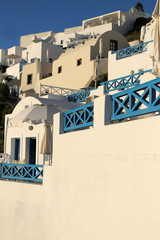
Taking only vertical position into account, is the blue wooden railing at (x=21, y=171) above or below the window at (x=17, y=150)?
below

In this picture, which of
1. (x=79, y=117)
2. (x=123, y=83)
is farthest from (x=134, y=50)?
(x=79, y=117)

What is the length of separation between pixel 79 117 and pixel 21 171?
13.9 feet

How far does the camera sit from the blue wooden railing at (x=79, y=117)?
9.07 metres

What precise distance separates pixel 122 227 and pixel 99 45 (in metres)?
30.1

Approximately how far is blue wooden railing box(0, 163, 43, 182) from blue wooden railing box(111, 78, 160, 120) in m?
4.65

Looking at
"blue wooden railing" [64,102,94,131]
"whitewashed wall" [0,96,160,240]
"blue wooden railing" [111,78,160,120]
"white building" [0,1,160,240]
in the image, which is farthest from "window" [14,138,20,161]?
"blue wooden railing" [111,78,160,120]

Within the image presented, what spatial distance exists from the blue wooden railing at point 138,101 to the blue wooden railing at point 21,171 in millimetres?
4649

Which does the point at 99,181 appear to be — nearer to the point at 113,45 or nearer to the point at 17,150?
the point at 17,150

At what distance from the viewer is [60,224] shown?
9.31 metres

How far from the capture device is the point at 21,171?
12.5m

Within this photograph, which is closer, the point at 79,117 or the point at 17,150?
the point at 79,117

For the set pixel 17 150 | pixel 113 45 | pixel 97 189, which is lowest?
pixel 97 189

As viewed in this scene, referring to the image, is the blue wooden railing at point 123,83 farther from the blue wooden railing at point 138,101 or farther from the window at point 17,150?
the blue wooden railing at point 138,101

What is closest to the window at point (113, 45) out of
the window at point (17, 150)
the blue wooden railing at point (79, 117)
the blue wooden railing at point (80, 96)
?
the blue wooden railing at point (80, 96)
